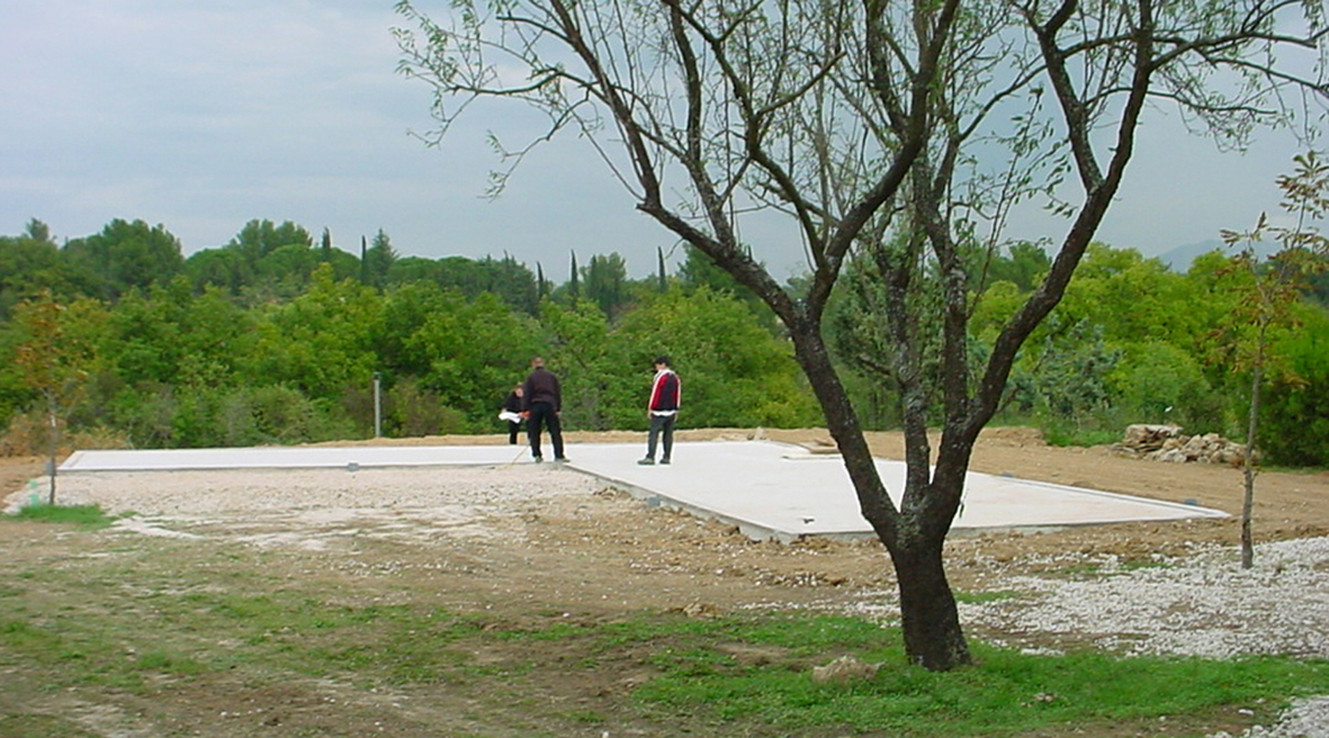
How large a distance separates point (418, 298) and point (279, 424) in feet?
62.3

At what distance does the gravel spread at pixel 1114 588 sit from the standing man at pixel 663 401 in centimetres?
248

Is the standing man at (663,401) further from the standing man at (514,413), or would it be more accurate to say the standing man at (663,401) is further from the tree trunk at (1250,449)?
the tree trunk at (1250,449)

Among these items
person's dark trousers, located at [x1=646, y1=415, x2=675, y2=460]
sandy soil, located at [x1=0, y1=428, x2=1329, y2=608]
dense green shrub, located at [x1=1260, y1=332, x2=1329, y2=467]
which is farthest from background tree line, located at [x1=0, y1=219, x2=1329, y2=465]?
sandy soil, located at [x1=0, y1=428, x2=1329, y2=608]

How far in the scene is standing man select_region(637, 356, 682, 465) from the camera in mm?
18391

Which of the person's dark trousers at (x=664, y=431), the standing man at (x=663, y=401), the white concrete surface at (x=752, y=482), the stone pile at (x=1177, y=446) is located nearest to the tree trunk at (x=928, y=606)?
the white concrete surface at (x=752, y=482)

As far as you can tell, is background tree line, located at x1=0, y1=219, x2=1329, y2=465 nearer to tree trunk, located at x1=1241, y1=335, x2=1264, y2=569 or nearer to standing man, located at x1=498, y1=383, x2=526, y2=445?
standing man, located at x1=498, y1=383, x2=526, y2=445

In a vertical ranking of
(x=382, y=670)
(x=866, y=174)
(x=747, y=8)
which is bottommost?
(x=382, y=670)

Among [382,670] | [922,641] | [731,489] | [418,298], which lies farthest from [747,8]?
[418,298]

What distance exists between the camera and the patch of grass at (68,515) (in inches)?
519

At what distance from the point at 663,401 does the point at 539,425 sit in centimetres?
254

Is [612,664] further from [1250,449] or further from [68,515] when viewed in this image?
[68,515]

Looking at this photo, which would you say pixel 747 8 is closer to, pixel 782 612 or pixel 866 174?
pixel 866 174

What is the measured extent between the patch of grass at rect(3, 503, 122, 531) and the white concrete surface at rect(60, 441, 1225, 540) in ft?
17.4

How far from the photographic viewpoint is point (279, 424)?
39750mm
